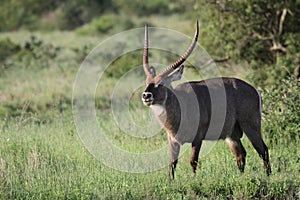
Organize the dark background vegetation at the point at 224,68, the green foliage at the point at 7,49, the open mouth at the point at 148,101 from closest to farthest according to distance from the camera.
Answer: the dark background vegetation at the point at 224,68
the open mouth at the point at 148,101
the green foliage at the point at 7,49

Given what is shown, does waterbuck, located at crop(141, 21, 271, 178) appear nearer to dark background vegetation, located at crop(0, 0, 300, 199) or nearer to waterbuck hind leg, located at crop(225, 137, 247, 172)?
waterbuck hind leg, located at crop(225, 137, 247, 172)

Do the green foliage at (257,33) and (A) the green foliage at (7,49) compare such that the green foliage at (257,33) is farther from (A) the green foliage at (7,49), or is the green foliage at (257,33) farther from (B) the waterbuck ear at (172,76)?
(A) the green foliage at (7,49)

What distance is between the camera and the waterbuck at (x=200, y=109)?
7273 mm

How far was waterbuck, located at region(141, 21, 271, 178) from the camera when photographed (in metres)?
7.27

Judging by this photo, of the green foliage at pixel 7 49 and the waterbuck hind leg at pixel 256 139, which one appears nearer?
the waterbuck hind leg at pixel 256 139

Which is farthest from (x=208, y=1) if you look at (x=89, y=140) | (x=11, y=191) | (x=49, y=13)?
(x=49, y=13)

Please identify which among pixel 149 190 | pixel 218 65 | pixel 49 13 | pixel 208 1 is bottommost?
pixel 149 190

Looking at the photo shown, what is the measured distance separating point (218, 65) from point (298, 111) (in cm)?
467

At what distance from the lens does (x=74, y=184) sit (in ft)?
→ 21.6

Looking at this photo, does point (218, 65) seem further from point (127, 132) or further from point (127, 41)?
point (127, 41)

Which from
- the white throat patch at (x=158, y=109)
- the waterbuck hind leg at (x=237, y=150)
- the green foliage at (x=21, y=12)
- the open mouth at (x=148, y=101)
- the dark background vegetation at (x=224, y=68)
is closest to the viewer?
the dark background vegetation at (x=224, y=68)

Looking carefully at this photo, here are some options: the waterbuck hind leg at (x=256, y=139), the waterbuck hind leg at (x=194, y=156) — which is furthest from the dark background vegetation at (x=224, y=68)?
the waterbuck hind leg at (x=194, y=156)

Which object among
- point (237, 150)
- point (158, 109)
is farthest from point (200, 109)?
point (237, 150)

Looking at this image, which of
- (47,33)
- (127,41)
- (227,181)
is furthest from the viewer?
(47,33)
